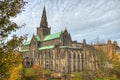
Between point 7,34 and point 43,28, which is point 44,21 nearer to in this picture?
point 43,28

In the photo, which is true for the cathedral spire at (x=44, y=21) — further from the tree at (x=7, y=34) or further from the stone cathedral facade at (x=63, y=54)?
the tree at (x=7, y=34)

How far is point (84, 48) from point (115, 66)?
2837 cm

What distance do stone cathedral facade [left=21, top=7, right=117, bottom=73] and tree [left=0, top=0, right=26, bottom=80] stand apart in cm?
9349

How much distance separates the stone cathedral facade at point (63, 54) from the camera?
365 ft

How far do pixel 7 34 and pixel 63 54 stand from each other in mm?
97020

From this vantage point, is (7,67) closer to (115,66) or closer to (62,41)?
(115,66)

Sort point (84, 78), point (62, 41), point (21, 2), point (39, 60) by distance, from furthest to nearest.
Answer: point (39, 60) < point (62, 41) < point (84, 78) < point (21, 2)

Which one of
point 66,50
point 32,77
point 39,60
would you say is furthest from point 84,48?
point 32,77

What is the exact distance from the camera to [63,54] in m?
112

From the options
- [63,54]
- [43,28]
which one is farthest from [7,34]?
[43,28]

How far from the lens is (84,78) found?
8906 centimetres

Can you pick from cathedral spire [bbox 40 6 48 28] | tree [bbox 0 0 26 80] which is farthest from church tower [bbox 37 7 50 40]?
tree [bbox 0 0 26 80]

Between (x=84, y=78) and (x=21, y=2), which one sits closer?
(x=21, y=2)

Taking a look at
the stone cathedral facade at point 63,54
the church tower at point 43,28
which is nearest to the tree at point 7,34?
the stone cathedral facade at point 63,54
